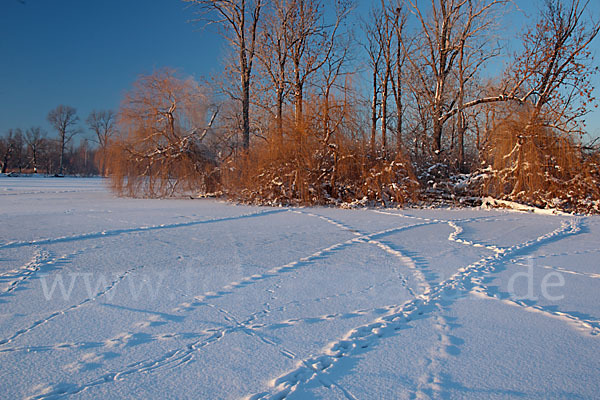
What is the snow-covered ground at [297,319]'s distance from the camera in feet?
5.85

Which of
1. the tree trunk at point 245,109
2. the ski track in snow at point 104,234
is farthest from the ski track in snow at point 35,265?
the tree trunk at point 245,109

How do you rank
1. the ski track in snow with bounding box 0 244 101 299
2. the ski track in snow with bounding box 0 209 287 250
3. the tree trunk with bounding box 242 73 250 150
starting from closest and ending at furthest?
the ski track in snow with bounding box 0 244 101 299 < the ski track in snow with bounding box 0 209 287 250 < the tree trunk with bounding box 242 73 250 150

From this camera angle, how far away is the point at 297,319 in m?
2.51

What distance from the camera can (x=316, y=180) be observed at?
10984 millimetres

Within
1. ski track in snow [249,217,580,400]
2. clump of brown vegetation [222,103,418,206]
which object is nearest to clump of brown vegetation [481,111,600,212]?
clump of brown vegetation [222,103,418,206]

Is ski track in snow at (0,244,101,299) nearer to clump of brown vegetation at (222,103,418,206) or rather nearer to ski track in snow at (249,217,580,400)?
ski track in snow at (249,217,580,400)

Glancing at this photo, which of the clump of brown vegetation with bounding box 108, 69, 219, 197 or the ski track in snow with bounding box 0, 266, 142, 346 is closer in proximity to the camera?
the ski track in snow with bounding box 0, 266, 142, 346

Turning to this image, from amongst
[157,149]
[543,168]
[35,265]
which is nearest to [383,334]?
[35,265]

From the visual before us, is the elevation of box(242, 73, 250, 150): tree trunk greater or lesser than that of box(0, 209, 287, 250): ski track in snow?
greater

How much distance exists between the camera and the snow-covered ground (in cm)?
178

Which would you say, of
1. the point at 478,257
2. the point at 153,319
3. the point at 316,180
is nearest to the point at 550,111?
the point at 316,180

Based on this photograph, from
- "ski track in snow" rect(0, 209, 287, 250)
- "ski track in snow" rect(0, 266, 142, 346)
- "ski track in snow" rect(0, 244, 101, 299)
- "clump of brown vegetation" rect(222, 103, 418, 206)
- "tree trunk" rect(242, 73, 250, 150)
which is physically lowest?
"ski track in snow" rect(0, 266, 142, 346)

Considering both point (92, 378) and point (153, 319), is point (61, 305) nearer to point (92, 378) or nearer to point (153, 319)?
point (153, 319)

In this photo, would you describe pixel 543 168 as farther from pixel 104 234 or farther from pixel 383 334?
pixel 104 234
